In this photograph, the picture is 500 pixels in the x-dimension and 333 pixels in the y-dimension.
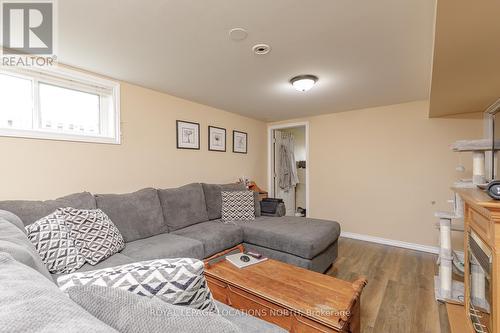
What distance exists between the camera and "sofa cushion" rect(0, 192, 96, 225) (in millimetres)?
1690

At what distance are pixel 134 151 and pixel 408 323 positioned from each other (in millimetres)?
3118

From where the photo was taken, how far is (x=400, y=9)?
145 cm

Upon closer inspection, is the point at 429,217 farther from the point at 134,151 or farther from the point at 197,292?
the point at 134,151

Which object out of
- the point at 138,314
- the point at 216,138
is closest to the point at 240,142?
the point at 216,138

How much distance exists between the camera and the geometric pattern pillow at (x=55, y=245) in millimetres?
1459

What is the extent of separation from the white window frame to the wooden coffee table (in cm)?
184

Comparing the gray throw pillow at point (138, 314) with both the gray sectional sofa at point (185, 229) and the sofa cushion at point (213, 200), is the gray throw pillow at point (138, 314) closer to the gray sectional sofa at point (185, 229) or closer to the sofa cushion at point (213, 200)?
the gray sectional sofa at point (185, 229)

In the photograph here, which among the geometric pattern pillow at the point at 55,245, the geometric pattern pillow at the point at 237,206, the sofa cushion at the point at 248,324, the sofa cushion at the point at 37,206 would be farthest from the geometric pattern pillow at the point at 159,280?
the geometric pattern pillow at the point at 237,206

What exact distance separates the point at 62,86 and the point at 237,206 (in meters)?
2.33

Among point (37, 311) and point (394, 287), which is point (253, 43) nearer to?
point (37, 311)

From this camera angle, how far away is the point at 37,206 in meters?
1.79

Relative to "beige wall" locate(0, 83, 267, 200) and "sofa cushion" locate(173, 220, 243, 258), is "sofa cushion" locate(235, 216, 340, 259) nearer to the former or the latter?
"sofa cushion" locate(173, 220, 243, 258)

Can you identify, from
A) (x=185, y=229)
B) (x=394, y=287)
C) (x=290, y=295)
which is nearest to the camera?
(x=290, y=295)

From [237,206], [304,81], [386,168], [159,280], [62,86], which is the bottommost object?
[237,206]
